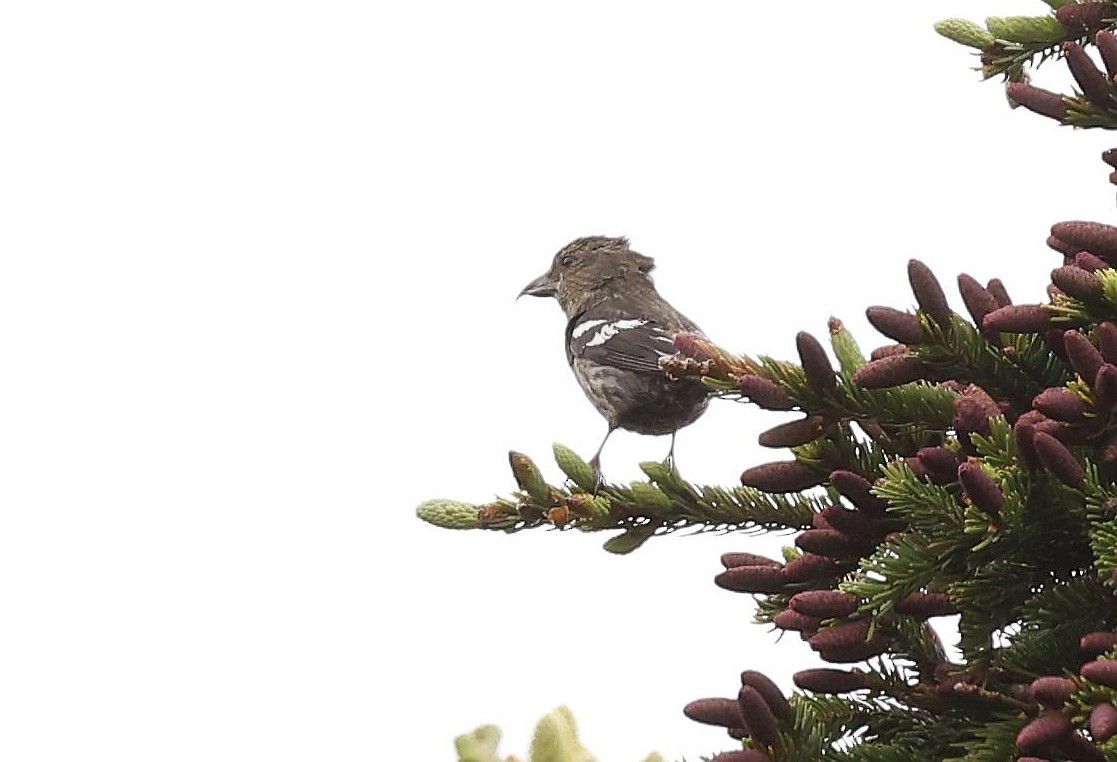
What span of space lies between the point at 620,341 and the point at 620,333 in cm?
12

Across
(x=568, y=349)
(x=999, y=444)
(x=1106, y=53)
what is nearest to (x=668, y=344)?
(x=568, y=349)

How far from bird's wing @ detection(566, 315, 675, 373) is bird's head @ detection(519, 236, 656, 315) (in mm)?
399

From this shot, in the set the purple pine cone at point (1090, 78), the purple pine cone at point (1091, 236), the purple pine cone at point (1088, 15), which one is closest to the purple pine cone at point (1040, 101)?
the purple pine cone at point (1090, 78)

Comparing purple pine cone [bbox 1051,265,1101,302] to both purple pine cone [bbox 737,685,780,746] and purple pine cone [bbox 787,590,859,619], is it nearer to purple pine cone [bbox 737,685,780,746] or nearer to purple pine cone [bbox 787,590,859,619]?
purple pine cone [bbox 787,590,859,619]

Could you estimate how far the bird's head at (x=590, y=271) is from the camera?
6.58 meters

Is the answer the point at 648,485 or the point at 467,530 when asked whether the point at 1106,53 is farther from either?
the point at 467,530

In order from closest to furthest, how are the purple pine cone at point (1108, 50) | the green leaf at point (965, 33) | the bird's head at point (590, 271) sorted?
the purple pine cone at point (1108, 50) → the green leaf at point (965, 33) → the bird's head at point (590, 271)

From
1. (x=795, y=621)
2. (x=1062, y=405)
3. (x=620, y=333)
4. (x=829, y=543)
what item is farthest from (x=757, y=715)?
(x=620, y=333)

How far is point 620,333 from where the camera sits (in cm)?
573

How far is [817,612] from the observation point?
1.83 m

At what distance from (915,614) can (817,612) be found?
0.43 feet

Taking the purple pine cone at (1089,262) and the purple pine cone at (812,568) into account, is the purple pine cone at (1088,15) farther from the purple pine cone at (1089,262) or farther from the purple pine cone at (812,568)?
the purple pine cone at (812,568)

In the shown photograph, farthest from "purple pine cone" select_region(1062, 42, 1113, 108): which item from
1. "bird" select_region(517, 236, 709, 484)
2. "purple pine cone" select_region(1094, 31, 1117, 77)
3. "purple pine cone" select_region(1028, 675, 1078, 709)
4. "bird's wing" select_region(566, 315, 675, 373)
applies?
"bird's wing" select_region(566, 315, 675, 373)

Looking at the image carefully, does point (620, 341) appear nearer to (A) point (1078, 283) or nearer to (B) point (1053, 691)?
(A) point (1078, 283)
